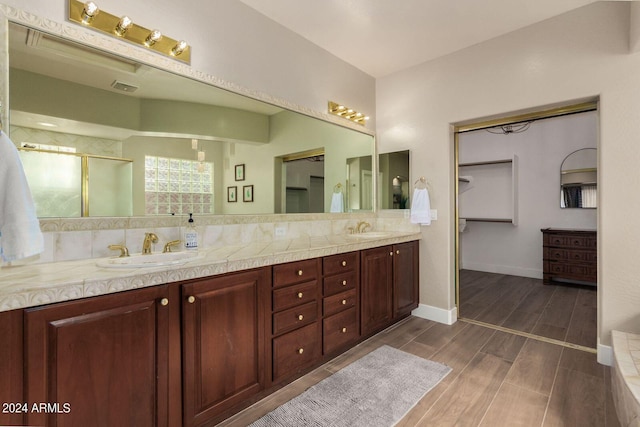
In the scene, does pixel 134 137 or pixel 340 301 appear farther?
pixel 340 301

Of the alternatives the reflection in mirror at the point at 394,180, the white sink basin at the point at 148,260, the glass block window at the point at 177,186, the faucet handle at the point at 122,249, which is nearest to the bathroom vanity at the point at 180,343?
the white sink basin at the point at 148,260

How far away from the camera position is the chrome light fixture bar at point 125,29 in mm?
1542

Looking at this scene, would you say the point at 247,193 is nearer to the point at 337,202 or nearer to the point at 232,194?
the point at 232,194

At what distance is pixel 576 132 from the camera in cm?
433

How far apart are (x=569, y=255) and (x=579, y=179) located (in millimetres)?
1118

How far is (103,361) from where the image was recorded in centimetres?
118

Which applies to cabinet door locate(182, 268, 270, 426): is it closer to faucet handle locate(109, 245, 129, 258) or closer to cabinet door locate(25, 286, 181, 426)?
cabinet door locate(25, 286, 181, 426)

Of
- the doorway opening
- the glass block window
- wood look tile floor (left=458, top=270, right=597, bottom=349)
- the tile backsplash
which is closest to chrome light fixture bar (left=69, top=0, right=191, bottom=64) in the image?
the glass block window

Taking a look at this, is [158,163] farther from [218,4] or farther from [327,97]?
[327,97]

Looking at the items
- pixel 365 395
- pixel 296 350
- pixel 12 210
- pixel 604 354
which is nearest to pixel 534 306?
pixel 604 354

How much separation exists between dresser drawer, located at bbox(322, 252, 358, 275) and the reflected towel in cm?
81

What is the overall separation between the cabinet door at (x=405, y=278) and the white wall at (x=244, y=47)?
5.26 feet

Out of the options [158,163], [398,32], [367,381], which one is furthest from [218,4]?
[367,381]

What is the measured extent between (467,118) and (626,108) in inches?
42.8
